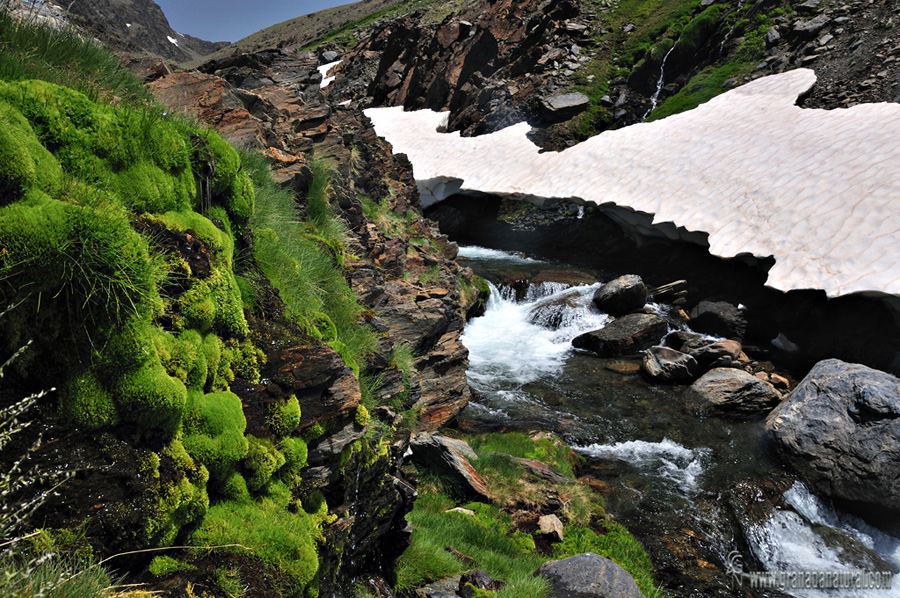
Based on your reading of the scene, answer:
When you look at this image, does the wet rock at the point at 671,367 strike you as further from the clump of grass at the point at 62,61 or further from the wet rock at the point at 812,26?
the wet rock at the point at 812,26

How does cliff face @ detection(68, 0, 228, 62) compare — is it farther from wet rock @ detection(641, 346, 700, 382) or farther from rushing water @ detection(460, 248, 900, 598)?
wet rock @ detection(641, 346, 700, 382)

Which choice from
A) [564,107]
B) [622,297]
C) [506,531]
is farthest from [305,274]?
[564,107]

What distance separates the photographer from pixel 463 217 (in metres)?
29.0

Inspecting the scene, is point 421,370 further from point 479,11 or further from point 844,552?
point 479,11

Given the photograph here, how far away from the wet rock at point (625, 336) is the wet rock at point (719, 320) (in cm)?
136

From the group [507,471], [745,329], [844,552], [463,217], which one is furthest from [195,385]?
[463,217]

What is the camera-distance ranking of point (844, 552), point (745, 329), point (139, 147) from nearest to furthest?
point (139, 147)
point (844, 552)
point (745, 329)

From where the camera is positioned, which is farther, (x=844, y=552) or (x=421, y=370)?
(x=421, y=370)

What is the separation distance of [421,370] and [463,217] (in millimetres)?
20239

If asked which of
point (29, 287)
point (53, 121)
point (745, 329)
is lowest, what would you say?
point (745, 329)

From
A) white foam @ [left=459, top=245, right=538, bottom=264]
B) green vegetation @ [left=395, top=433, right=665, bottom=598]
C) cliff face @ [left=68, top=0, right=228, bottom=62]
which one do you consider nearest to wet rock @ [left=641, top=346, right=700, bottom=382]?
green vegetation @ [left=395, top=433, right=665, bottom=598]

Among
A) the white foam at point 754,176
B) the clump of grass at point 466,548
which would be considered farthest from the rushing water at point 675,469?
the white foam at point 754,176

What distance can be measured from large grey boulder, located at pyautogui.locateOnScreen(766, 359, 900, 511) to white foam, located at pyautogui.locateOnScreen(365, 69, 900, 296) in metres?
3.71

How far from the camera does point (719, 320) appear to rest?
51.0ft
